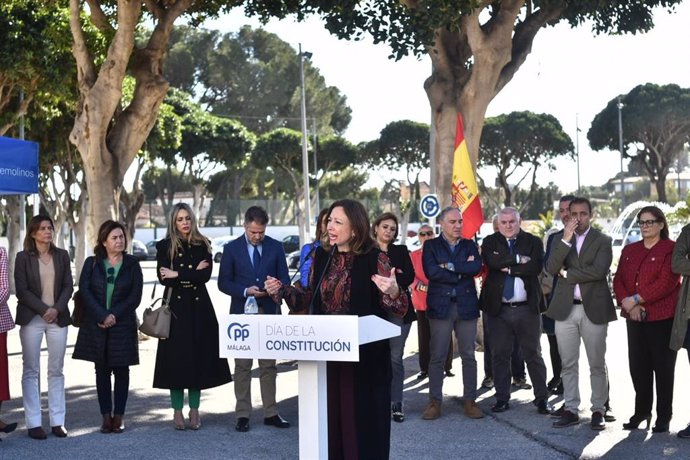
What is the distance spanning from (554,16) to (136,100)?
6104 mm

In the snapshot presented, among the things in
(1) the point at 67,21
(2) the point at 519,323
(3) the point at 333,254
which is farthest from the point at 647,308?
(1) the point at 67,21

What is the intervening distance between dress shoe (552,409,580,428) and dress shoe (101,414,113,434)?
375cm

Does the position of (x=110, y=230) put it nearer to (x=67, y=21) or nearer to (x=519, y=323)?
(x=519, y=323)

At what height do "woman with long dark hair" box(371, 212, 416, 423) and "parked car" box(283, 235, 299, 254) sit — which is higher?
"parked car" box(283, 235, 299, 254)

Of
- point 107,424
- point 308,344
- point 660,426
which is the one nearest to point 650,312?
point 660,426

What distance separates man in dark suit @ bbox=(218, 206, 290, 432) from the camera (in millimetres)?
9055

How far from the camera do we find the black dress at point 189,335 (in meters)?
8.84

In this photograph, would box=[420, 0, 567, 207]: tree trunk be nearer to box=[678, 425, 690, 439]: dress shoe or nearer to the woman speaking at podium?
box=[678, 425, 690, 439]: dress shoe

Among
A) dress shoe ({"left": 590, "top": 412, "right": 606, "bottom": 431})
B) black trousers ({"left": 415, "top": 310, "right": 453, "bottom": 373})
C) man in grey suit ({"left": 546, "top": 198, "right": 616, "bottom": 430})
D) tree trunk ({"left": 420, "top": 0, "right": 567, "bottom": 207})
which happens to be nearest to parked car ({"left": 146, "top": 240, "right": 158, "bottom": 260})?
tree trunk ({"left": 420, "top": 0, "right": 567, "bottom": 207})

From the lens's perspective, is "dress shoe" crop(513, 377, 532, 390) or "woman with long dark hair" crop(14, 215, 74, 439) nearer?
"woman with long dark hair" crop(14, 215, 74, 439)

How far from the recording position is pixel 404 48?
543 inches

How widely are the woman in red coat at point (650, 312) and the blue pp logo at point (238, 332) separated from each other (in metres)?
4.23

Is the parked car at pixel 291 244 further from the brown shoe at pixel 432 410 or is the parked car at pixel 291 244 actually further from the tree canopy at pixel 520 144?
the brown shoe at pixel 432 410

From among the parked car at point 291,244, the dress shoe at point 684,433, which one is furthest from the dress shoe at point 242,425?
the parked car at point 291,244
